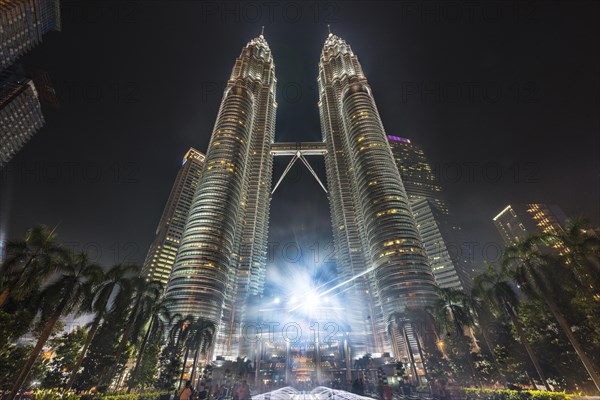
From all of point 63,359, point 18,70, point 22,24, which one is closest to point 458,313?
point 63,359

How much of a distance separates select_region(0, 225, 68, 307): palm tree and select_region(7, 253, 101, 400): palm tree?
1.29 meters

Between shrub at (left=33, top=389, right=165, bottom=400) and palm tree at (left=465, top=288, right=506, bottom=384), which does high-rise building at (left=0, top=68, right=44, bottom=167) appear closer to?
shrub at (left=33, top=389, right=165, bottom=400)

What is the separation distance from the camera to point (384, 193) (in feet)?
395

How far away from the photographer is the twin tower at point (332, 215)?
10788cm

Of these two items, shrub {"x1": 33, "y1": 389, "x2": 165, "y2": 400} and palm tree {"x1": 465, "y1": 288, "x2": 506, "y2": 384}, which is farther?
palm tree {"x1": 465, "y1": 288, "x2": 506, "y2": 384}

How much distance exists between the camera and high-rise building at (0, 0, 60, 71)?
8825 cm

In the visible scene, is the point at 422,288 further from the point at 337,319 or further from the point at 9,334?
the point at 9,334

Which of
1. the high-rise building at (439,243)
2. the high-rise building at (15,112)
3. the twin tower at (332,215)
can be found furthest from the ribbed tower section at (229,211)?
the high-rise building at (439,243)

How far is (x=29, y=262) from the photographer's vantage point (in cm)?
2112

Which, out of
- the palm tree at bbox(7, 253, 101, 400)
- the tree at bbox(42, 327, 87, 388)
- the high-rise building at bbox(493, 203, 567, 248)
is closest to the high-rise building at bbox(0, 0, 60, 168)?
the tree at bbox(42, 327, 87, 388)

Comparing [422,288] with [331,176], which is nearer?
[422,288]

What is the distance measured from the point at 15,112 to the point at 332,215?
160549 mm

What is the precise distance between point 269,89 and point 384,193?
120 meters

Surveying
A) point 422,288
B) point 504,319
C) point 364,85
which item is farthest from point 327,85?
point 504,319
